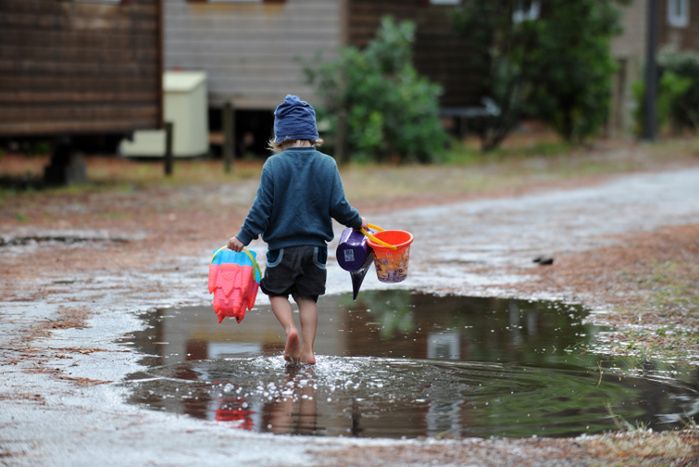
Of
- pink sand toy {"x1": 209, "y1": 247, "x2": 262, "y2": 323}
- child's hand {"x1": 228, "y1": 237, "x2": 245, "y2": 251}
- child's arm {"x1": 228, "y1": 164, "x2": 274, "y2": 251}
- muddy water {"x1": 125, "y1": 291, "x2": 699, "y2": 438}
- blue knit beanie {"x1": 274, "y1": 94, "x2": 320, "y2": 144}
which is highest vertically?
blue knit beanie {"x1": 274, "y1": 94, "x2": 320, "y2": 144}

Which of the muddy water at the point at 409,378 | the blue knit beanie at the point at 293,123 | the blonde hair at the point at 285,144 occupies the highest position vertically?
the blue knit beanie at the point at 293,123

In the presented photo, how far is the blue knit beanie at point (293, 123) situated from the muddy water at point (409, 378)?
51.9 inches

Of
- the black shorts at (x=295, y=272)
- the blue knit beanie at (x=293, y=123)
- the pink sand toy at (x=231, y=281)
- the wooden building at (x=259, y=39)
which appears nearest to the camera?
the pink sand toy at (x=231, y=281)

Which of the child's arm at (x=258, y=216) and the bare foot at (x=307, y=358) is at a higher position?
the child's arm at (x=258, y=216)

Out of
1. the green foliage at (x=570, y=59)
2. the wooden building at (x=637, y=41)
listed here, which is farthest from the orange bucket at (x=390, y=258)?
the wooden building at (x=637, y=41)

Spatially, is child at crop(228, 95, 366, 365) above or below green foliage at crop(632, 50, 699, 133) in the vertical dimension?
above

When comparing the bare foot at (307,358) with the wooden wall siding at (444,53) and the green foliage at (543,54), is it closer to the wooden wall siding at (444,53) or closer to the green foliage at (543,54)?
the wooden wall siding at (444,53)

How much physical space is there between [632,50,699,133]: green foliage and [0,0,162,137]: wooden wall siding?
17358 mm

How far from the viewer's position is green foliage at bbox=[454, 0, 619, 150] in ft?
93.5

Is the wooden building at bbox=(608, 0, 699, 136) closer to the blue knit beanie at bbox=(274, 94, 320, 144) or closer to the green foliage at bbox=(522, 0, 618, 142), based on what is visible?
the green foliage at bbox=(522, 0, 618, 142)

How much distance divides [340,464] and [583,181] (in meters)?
18.5

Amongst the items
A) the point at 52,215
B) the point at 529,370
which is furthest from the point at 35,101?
the point at 529,370

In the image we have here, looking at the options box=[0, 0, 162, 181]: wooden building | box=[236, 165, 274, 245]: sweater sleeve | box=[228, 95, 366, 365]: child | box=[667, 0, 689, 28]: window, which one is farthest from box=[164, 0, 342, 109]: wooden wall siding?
box=[667, 0, 689, 28]: window

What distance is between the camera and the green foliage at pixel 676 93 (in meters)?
36.1
